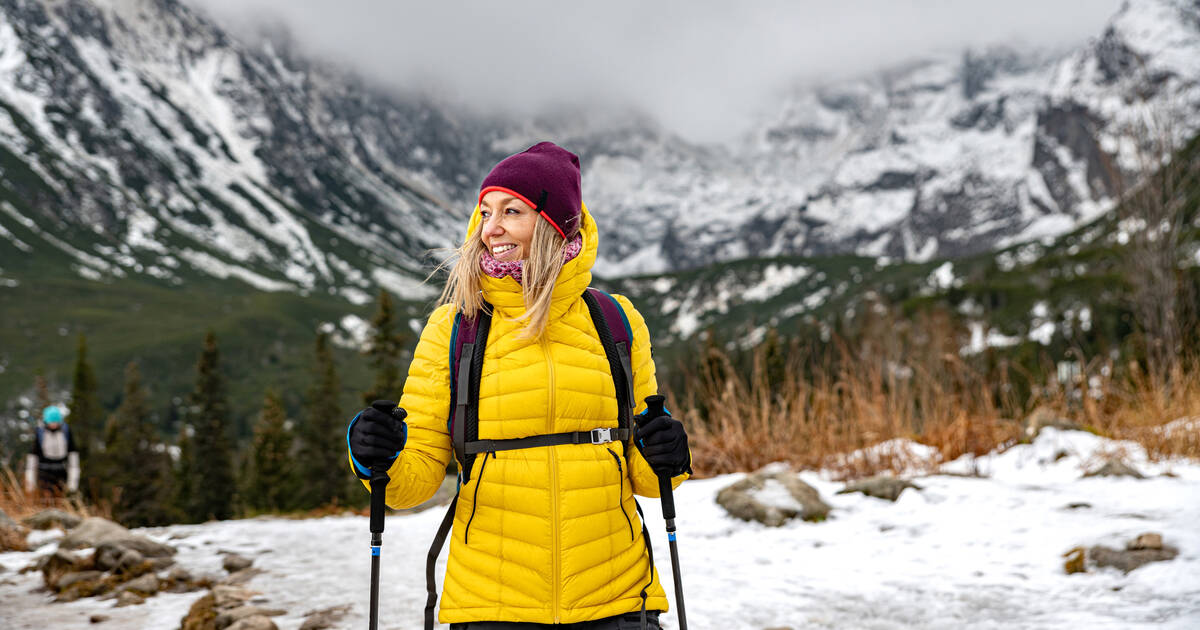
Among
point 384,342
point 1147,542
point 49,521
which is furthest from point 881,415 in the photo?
point 384,342

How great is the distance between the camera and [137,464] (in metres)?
41.1

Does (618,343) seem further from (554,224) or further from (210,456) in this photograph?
(210,456)

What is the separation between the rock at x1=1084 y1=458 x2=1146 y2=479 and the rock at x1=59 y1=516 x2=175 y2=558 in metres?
8.08

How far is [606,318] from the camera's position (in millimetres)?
2920

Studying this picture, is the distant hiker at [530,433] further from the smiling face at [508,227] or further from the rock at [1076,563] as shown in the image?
the rock at [1076,563]

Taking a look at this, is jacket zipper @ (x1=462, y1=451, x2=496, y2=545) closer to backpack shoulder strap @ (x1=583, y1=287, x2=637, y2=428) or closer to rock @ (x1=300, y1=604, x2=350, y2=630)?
backpack shoulder strap @ (x1=583, y1=287, x2=637, y2=428)

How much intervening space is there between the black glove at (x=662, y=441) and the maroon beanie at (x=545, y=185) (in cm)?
81

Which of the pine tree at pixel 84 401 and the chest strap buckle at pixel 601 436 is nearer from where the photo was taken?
the chest strap buckle at pixel 601 436

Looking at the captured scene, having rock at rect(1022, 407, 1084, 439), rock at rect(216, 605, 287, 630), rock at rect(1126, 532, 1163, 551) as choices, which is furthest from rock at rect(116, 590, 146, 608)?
rock at rect(1022, 407, 1084, 439)

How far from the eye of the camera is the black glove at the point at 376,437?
8.14 ft

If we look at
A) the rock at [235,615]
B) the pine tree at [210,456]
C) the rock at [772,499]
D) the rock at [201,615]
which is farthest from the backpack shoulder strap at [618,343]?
the pine tree at [210,456]

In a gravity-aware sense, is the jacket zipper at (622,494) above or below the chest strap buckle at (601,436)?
below

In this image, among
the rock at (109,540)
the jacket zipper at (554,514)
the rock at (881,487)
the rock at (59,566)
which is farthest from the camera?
the rock at (881,487)

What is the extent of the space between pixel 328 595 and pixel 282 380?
191 meters
